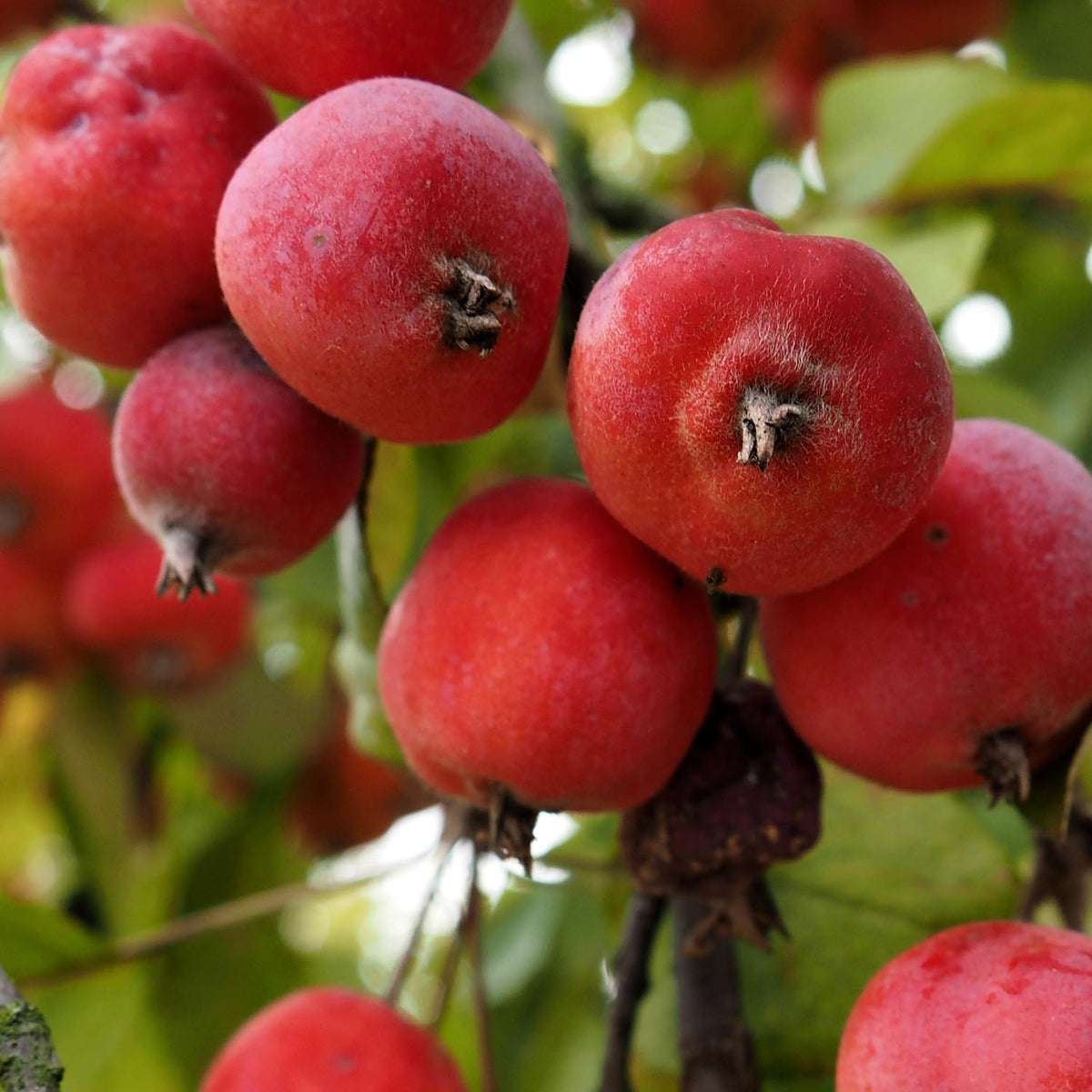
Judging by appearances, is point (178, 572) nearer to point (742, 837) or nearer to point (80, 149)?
point (80, 149)

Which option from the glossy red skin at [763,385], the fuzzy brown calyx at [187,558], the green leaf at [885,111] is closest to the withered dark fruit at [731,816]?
the glossy red skin at [763,385]

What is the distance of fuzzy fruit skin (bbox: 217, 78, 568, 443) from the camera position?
716 millimetres

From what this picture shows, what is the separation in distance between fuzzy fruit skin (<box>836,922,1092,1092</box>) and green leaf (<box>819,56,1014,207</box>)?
1.03 meters

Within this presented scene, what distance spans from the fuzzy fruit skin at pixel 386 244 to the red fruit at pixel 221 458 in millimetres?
88

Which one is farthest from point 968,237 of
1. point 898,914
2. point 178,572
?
point 178,572

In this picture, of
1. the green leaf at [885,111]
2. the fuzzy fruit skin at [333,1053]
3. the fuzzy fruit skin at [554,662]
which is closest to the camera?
the fuzzy fruit skin at [554,662]

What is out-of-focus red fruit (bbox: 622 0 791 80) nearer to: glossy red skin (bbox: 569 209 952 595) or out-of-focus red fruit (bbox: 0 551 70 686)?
out-of-focus red fruit (bbox: 0 551 70 686)

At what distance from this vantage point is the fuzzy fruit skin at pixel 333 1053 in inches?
40.2

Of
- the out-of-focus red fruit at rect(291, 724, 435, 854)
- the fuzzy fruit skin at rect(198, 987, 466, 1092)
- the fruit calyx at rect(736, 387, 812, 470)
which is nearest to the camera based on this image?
the fruit calyx at rect(736, 387, 812, 470)

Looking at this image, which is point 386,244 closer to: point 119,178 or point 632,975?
point 119,178

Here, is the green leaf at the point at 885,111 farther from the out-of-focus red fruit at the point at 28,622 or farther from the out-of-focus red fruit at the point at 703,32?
the out-of-focus red fruit at the point at 28,622

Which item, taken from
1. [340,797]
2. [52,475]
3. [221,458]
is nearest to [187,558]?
[221,458]

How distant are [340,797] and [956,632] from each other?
4.78ft

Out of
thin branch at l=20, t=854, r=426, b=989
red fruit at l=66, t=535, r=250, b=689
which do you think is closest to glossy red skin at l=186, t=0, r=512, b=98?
thin branch at l=20, t=854, r=426, b=989
